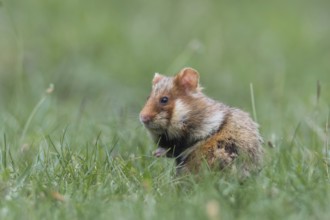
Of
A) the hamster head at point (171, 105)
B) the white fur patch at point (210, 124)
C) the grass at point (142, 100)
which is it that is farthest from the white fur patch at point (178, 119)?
the grass at point (142, 100)

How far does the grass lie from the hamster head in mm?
257

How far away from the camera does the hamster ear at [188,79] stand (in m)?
6.41

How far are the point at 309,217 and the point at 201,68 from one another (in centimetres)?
643

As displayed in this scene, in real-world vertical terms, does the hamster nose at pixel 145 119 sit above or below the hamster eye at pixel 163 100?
below

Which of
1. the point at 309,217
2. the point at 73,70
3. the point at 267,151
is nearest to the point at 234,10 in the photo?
the point at 73,70

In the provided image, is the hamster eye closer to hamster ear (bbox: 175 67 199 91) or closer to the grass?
hamster ear (bbox: 175 67 199 91)

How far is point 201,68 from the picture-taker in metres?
11.5

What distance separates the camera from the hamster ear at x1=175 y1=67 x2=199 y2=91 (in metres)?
6.41

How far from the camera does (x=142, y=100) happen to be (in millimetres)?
10633

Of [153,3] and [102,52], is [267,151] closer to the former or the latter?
[102,52]

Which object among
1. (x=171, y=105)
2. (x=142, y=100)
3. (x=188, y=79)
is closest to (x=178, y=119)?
(x=171, y=105)

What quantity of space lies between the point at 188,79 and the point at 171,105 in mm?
254

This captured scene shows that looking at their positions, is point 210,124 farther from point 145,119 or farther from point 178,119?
point 145,119

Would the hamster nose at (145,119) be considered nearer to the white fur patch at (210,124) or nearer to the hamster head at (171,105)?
the hamster head at (171,105)
